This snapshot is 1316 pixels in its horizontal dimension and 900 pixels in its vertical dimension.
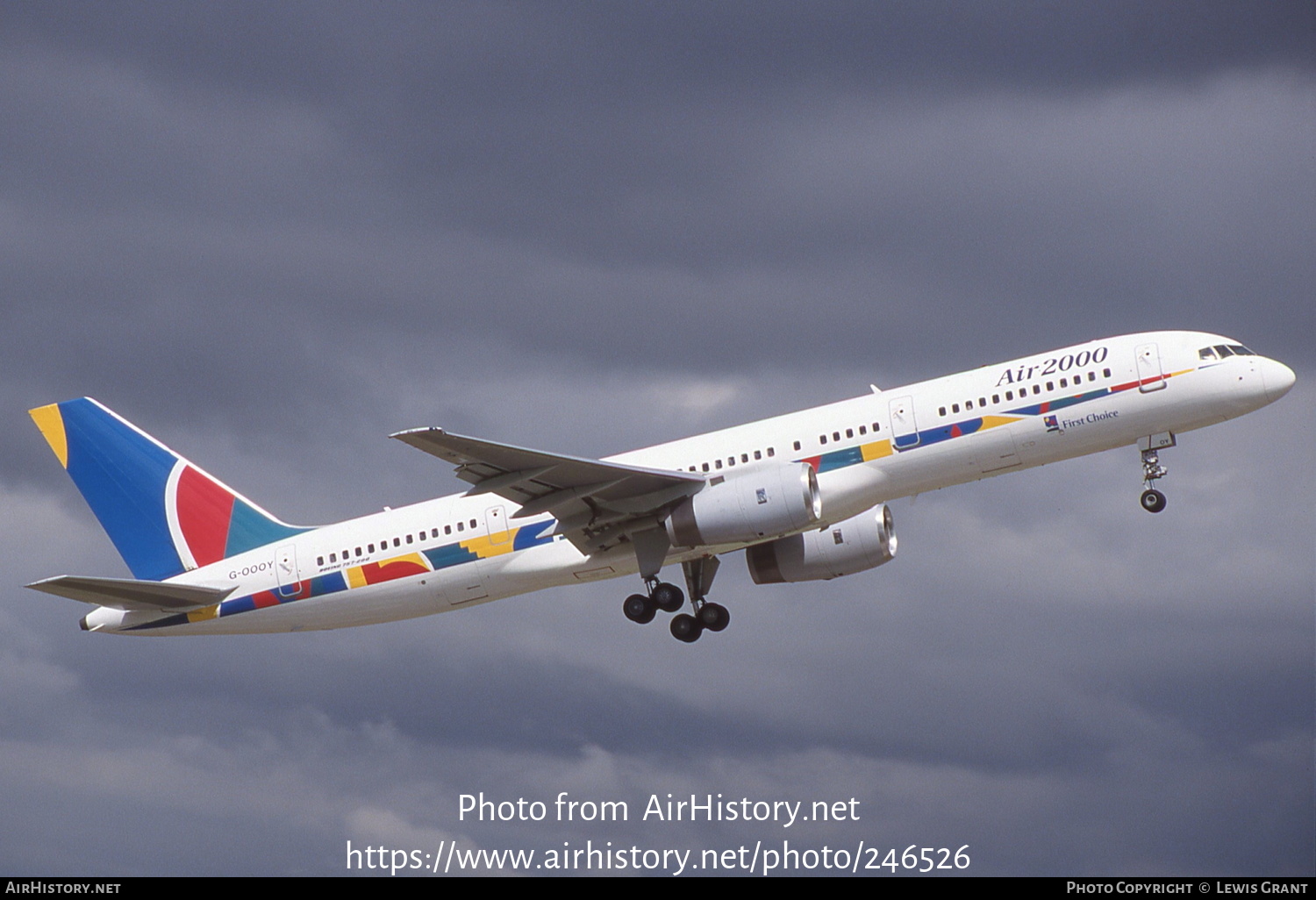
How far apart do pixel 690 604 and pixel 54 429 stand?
23212 millimetres

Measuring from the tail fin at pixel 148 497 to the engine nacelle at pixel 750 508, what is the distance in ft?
45.8

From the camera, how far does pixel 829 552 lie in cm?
4856

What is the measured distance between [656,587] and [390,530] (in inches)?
330

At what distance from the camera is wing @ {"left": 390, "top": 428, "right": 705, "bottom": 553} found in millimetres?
39469

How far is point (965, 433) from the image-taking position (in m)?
41.7

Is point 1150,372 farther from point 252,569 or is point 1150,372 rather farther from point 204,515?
point 204,515

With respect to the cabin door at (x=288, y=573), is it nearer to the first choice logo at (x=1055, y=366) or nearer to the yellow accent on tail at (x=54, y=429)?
the yellow accent on tail at (x=54, y=429)

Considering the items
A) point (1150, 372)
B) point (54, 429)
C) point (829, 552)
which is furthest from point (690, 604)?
point (54, 429)

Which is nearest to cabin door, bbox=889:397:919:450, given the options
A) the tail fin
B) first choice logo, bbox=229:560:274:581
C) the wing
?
the wing

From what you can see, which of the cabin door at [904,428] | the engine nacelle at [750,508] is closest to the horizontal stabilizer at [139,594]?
the engine nacelle at [750,508]

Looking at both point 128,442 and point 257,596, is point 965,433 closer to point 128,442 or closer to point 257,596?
point 257,596

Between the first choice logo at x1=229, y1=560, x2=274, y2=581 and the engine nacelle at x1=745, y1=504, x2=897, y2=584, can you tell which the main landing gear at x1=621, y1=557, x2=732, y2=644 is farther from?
the first choice logo at x1=229, y1=560, x2=274, y2=581

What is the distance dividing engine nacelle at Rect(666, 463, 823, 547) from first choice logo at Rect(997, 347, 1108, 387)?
6.10 meters

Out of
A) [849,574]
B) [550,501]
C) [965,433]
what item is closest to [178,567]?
[550,501]
